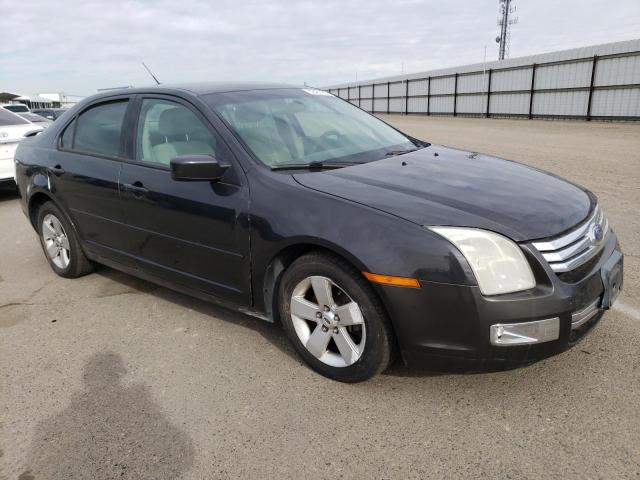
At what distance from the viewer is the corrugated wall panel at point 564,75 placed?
21.8 m

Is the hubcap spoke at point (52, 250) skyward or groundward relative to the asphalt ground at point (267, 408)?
skyward

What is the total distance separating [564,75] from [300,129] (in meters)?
23.0

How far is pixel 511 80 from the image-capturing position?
26234 millimetres

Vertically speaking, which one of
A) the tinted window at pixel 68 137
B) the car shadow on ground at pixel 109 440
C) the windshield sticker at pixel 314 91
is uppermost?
the windshield sticker at pixel 314 91

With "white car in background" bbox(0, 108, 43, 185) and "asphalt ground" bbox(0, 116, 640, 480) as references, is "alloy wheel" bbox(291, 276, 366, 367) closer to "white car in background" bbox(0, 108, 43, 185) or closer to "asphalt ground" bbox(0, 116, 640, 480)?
"asphalt ground" bbox(0, 116, 640, 480)

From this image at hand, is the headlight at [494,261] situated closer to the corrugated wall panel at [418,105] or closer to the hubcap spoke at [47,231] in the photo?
the hubcap spoke at [47,231]

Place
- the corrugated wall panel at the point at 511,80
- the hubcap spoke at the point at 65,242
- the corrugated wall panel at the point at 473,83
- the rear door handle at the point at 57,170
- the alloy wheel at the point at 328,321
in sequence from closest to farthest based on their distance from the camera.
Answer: the alloy wheel at the point at 328,321 < the rear door handle at the point at 57,170 < the hubcap spoke at the point at 65,242 < the corrugated wall panel at the point at 511,80 < the corrugated wall panel at the point at 473,83

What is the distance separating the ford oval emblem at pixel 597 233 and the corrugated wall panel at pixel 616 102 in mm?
20104

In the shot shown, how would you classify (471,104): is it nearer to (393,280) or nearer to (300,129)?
(300,129)

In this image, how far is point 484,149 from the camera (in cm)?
1254

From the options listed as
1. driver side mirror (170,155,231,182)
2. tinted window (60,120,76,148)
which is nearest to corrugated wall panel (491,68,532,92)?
tinted window (60,120,76,148)

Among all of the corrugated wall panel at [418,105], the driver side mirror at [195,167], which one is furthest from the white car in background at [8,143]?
the corrugated wall panel at [418,105]

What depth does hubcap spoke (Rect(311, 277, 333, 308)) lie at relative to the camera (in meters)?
2.74

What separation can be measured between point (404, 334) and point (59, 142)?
3578 mm
